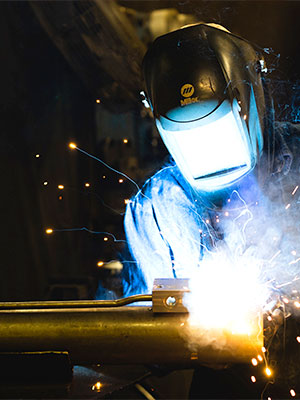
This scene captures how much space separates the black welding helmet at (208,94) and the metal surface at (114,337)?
2.57ft

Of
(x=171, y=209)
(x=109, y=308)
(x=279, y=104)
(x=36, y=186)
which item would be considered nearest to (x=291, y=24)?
(x=279, y=104)

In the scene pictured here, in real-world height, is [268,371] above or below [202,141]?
below

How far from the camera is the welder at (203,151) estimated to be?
1.29 metres

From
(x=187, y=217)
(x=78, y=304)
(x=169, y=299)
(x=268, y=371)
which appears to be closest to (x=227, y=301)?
(x=169, y=299)

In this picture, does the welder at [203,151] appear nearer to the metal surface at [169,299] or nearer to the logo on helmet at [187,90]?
the logo on helmet at [187,90]

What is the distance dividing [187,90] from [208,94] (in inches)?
3.5

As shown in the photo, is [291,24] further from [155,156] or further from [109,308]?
[109,308]

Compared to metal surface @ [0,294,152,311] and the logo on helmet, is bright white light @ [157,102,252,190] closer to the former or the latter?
the logo on helmet

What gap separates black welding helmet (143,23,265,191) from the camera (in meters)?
1.27

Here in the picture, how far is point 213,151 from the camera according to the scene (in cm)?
149

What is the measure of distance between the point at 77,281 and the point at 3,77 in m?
1.74

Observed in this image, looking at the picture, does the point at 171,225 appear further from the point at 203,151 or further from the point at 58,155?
the point at 58,155

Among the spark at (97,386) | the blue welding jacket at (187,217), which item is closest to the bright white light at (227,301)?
the blue welding jacket at (187,217)

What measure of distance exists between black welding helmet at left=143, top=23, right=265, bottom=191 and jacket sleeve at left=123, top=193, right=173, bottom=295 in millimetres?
782
